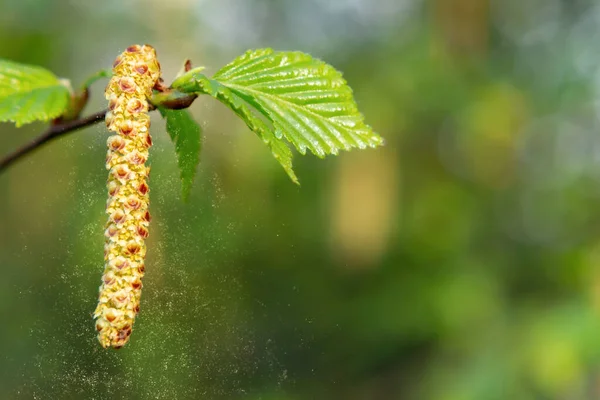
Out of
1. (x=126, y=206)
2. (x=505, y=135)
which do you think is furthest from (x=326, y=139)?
(x=505, y=135)

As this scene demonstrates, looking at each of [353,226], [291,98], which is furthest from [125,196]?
[353,226]

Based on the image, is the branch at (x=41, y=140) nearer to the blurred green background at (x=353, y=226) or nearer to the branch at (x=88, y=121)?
the branch at (x=88, y=121)

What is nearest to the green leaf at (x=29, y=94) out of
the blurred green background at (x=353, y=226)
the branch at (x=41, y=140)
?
the branch at (x=41, y=140)

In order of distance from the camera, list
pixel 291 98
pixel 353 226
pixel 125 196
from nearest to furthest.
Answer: pixel 125 196
pixel 291 98
pixel 353 226

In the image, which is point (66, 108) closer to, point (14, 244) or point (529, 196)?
point (529, 196)

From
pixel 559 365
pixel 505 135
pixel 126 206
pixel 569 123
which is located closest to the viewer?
pixel 126 206

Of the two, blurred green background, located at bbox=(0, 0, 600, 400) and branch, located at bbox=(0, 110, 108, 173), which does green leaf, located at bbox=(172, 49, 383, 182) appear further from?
blurred green background, located at bbox=(0, 0, 600, 400)

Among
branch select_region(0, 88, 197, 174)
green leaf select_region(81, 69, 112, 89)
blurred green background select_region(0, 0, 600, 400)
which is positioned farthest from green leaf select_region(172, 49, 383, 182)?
blurred green background select_region(0, 0, 600, 400)

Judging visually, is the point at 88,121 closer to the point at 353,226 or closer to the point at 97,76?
the point at 97,76
